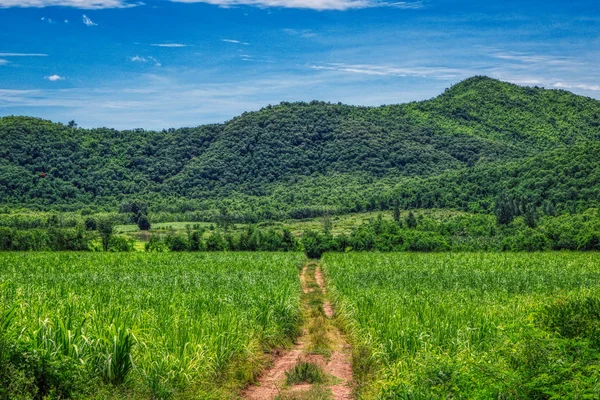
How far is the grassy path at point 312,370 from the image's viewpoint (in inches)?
374

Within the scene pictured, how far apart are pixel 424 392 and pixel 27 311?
24.3ft

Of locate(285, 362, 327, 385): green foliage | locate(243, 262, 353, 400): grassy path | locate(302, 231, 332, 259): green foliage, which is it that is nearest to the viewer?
locate(243, 262, 353, 400): grassy path

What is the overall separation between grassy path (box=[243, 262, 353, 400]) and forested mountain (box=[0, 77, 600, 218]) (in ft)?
287

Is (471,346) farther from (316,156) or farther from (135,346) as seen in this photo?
(316,156)

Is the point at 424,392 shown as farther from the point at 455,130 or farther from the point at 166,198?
the point at 455,130

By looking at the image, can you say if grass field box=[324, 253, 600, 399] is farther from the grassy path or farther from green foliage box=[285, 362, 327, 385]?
green foliage box=[285, 362, 327, 385]

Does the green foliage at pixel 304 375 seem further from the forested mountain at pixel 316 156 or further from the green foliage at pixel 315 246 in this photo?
the forested mountain at pixel 316 156

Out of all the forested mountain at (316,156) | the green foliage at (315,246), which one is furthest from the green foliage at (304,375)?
the forested mountain at (316,156)

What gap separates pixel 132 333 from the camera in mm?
8422

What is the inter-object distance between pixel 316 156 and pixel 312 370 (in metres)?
141

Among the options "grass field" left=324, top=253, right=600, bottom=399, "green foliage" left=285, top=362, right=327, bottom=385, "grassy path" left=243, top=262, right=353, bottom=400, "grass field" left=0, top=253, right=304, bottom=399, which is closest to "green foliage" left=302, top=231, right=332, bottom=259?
"grass field" left=324, top=253, right=600, bottom=399

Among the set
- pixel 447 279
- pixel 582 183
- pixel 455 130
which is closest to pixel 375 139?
pixel 455 130

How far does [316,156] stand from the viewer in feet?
495

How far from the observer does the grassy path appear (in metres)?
9.49
